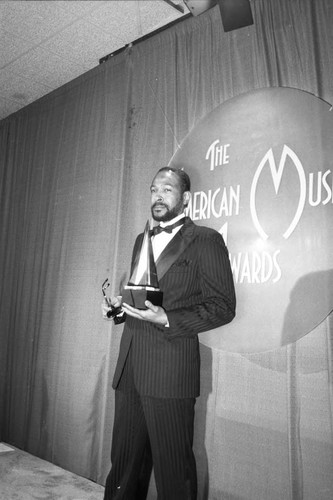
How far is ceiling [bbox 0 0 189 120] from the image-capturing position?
7.06 feet

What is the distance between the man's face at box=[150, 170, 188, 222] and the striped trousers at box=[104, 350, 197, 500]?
609 mm

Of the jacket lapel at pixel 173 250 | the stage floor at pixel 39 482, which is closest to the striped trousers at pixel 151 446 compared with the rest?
the jacket lapel at pixel 173 250

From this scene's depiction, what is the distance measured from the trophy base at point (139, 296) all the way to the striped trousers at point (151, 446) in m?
0.29

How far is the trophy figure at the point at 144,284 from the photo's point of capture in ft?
4.59

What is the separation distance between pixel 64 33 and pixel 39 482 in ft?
8.41

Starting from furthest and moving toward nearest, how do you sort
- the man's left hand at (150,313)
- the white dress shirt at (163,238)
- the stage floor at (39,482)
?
the stage floor at (39,482), the white dress shirt at (163,238), the man's left hand at (150,313)

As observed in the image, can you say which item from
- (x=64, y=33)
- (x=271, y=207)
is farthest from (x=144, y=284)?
(x=64, y=33)

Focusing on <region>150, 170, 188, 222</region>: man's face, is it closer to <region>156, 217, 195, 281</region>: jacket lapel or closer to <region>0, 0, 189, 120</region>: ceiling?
<region>156, 217, 195, 281</region>: jacket lapel

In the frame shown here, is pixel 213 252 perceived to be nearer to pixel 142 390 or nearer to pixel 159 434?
pixel 142 390

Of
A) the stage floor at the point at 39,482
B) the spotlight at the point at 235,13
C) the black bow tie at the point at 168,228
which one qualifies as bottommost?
the stage floor at the point at 39,482

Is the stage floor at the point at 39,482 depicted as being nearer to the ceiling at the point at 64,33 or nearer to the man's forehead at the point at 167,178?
the man's forehead at the point at 167,178

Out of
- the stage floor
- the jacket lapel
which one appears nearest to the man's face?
the jacket lapel

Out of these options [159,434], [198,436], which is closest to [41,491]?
[198,436]

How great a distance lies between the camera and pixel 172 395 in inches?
57.7
